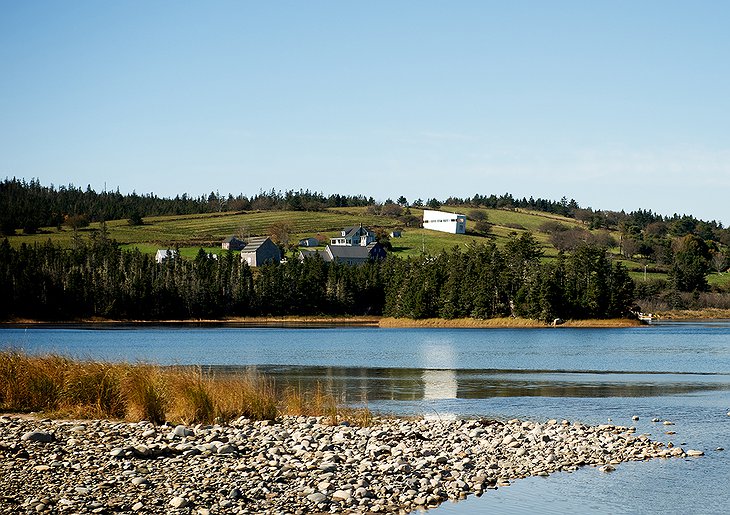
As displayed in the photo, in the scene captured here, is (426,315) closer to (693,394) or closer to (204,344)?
(204,344)

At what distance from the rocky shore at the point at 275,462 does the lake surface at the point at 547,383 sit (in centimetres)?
109

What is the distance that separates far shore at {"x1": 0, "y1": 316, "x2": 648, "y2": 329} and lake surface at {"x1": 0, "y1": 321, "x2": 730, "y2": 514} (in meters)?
23.6

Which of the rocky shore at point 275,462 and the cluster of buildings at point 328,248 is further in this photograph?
the cluster of buildings at point 328,248

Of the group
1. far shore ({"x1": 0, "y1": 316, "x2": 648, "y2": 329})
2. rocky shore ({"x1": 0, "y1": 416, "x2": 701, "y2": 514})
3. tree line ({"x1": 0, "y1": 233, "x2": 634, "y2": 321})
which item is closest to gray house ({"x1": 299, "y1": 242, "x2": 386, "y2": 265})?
tree line ({"x1": 0, "y1": 233, "x2": 634, "y2": 321})

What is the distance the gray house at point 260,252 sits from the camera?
166500 mm

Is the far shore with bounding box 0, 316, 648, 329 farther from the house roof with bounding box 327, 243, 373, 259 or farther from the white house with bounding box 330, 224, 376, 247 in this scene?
the white house with bounding box 330, 224, 376, 247

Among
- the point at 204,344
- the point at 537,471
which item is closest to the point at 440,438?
the point at 537,471

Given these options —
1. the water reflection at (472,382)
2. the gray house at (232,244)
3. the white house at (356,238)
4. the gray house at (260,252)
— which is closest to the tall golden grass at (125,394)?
the water reflection at (472,382)

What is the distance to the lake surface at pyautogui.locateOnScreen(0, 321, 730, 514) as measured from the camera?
1789cm

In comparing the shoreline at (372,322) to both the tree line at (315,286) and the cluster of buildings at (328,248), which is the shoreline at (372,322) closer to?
the tree line at (315,286)

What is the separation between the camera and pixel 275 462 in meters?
18.2

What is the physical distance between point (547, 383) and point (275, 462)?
82.1 feet

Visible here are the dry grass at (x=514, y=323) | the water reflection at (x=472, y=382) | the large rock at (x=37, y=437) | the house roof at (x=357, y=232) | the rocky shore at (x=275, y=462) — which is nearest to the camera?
the rocky shore at (x=275, y=462)

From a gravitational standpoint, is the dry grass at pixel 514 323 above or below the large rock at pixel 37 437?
below
